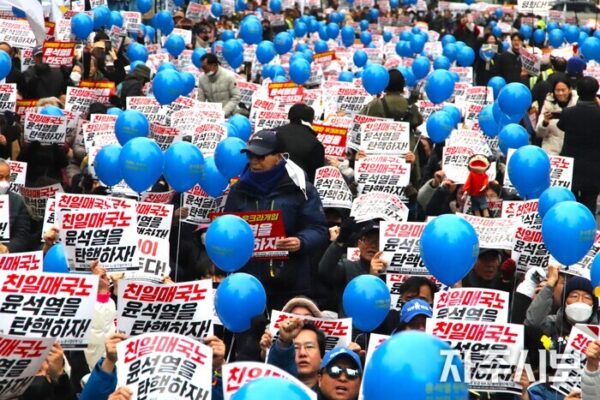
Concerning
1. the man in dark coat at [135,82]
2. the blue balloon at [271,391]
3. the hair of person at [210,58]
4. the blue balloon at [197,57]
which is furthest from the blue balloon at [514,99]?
the blue balloon at [271,391]

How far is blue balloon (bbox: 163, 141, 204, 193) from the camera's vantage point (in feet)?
34.6

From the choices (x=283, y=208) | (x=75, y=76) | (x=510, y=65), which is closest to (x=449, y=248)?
(x=283, y=208)

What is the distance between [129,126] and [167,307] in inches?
222

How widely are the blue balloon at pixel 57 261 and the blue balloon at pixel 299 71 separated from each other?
9747 millimetres

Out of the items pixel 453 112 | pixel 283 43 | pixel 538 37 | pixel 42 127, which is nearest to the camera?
pixel 42 127

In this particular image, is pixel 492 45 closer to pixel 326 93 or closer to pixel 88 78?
pixel 326 93

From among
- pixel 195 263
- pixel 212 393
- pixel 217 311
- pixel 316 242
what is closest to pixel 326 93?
pixel 195 263

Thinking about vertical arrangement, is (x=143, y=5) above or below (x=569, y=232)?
below

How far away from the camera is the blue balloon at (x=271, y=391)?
14.2 ft

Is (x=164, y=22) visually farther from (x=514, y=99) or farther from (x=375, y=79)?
(x=514, y=99)

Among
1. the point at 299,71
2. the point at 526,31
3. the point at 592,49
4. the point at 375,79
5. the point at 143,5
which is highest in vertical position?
the point at 375,79

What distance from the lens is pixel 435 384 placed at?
14.6 ft

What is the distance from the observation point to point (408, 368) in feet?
14.4

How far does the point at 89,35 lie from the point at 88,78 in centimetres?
299
